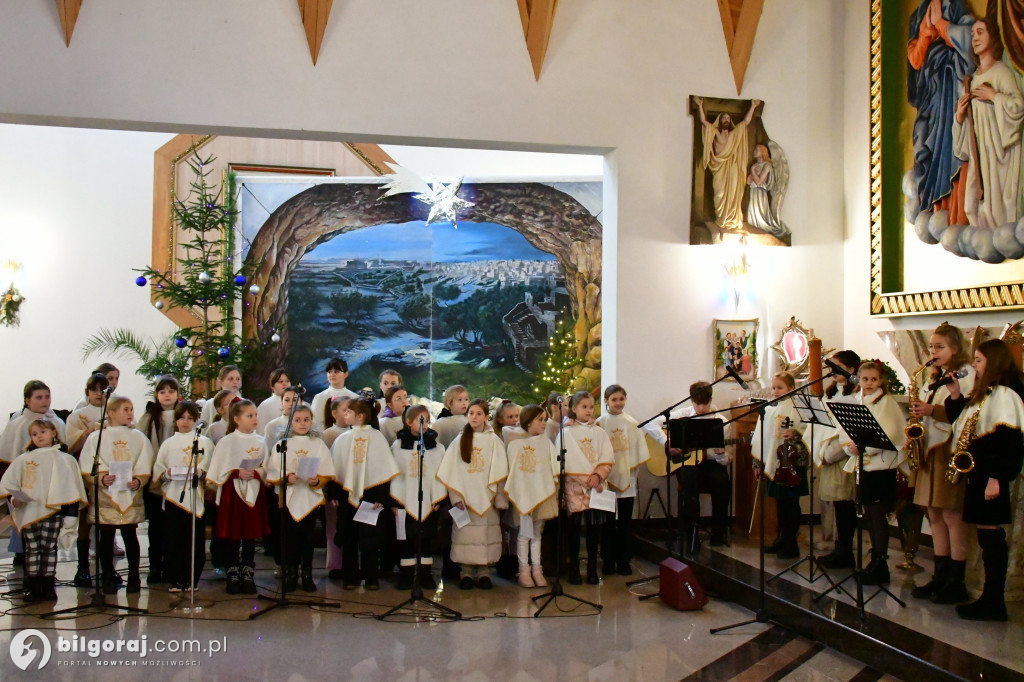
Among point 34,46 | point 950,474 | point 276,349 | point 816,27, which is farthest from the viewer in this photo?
point 276,349

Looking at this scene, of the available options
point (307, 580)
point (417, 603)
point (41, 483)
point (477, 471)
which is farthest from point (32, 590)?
point (477, 471)

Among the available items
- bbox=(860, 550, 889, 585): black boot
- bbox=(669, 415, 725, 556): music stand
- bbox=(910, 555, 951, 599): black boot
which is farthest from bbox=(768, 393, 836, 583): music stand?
bbox=(910, 555, 951, 599): black boot

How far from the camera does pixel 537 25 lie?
8969 millimetres

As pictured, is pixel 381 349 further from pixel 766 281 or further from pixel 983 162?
pixel 983 162

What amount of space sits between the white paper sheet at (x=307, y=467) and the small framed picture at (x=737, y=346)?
456cm

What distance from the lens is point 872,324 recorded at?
9.05 m

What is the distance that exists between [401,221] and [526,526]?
6.83 metres

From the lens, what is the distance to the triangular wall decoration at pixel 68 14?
8.12 meters

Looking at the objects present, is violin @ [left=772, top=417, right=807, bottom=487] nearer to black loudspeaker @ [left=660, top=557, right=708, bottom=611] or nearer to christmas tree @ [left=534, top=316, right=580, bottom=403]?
black loudspeaker @ [left=660, top=557, right=708, bottom=611]

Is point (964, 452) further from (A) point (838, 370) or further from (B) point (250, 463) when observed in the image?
(B) point (250, 463)

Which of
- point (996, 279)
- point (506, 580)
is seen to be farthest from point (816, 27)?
point (506, 580)

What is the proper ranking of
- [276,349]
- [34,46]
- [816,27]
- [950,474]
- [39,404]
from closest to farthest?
[950,474], [39,404], [34,46], [816,27], [276,349]

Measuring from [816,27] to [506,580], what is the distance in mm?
6788

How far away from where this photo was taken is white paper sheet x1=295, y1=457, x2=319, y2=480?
6.55 m
